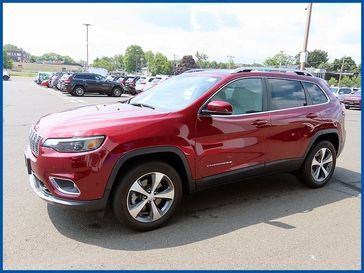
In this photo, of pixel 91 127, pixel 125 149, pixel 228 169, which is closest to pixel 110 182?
pixel 125 149

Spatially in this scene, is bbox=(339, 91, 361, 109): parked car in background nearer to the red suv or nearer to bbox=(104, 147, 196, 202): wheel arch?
the red suv

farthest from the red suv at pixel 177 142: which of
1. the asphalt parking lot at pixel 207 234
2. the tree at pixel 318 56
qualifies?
the tree at pixel 318 56

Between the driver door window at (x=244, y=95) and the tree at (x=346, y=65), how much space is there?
116483mm

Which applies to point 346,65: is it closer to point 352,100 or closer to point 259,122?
point 352,100

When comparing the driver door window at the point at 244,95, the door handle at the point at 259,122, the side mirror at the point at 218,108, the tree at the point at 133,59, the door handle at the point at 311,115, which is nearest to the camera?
the side mirror at the point at 218,108

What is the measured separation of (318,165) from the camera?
215 inches

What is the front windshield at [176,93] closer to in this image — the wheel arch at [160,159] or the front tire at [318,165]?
the wheel arch at [160,159]

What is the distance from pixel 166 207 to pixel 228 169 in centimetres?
93

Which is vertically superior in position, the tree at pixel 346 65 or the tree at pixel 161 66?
the tree at pixel 346 65

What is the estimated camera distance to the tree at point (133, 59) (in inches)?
5148

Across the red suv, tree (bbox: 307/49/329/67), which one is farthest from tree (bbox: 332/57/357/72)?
the red suv

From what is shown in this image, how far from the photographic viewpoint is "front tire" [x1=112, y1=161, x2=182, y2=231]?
12.0 feet

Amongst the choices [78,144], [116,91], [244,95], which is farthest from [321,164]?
[116,91]

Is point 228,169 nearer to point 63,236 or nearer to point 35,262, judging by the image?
point 63,236
